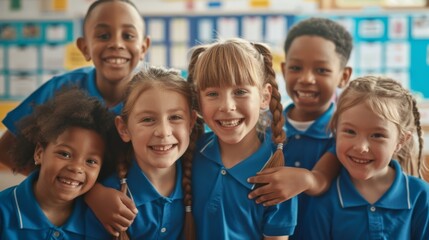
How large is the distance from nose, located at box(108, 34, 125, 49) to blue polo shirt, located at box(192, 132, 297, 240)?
0.66 meters

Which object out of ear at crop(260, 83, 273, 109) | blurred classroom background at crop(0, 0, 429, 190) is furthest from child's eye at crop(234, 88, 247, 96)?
blurred classroom background at crop(0, 0, 429, 190)

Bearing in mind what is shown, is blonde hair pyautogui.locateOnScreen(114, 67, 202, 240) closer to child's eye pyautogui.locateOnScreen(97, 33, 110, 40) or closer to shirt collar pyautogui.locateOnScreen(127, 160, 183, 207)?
shirt collar pyautogui.locateOnScreen(127, 160, 183, 207)

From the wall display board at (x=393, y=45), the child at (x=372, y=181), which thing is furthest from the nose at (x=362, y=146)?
the wall display board at (x=393, y=45)

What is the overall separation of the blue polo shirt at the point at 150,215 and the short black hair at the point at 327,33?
88 centimetres

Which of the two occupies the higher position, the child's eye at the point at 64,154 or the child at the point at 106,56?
the child at the point at 106,56

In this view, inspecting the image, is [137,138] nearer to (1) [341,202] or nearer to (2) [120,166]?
(2) [120,166]

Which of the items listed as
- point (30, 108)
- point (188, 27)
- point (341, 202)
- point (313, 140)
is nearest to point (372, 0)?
point (188, 27)

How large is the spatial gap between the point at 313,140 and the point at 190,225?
2.03 feet

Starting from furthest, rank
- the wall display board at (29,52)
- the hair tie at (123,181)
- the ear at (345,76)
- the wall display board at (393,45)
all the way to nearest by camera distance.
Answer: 1. the wall display board at (29,52)
2. the wall display board at (393,45)
3. the ear at (345,76)
4. the hair tie at (123,181)

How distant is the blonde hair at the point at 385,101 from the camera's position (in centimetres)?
150

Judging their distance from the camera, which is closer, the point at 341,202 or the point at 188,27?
the point at 341,202

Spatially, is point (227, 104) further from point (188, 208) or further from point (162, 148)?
point (188, 208)

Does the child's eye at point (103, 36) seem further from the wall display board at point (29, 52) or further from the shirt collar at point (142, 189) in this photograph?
the wall display board at point (29, 52)

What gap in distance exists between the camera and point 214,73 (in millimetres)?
1455
